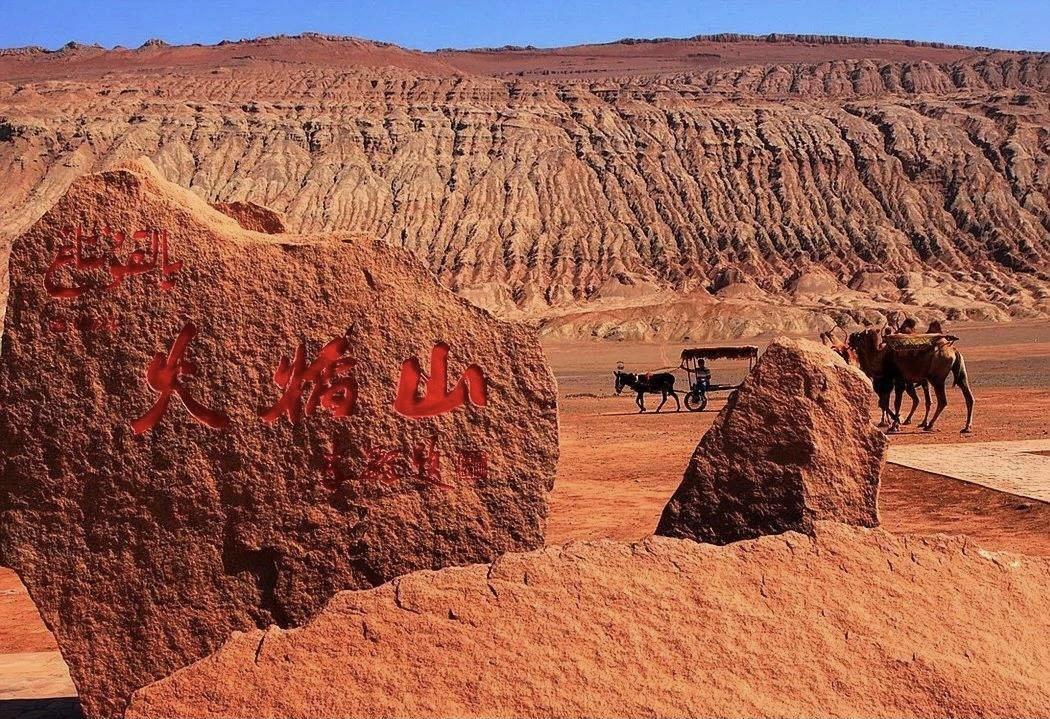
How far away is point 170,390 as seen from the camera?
5.17 meters

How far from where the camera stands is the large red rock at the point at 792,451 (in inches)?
218

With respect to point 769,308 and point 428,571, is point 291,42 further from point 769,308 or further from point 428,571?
point 428,571

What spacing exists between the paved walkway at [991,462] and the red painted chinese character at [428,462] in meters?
5.87

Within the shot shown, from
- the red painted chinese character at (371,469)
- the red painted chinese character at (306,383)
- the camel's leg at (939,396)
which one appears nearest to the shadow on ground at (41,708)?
the red painted chinese character at (371,469)

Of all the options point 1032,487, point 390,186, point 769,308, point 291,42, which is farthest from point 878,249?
point 291,42

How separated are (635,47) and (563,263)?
348 feet

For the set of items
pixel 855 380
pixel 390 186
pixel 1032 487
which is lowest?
pixel 1032 487

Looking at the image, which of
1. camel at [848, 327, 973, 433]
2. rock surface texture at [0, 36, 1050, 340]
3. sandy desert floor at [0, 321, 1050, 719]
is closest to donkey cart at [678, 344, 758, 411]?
sandy desert floor at [0, 321, 1050, 719]

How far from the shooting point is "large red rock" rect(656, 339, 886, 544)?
553cm

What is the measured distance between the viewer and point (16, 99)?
269ft

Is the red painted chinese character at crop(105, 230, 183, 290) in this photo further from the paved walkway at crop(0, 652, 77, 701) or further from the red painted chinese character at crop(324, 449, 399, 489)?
the paved walkway at crop(0, 652, 77, 701)

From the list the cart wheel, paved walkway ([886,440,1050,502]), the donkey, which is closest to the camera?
paved walkway ([886,440,1050,502])

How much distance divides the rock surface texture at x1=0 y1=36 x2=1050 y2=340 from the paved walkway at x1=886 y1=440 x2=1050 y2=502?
36206 mm

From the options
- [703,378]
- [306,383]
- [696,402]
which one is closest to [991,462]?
[306,383]
